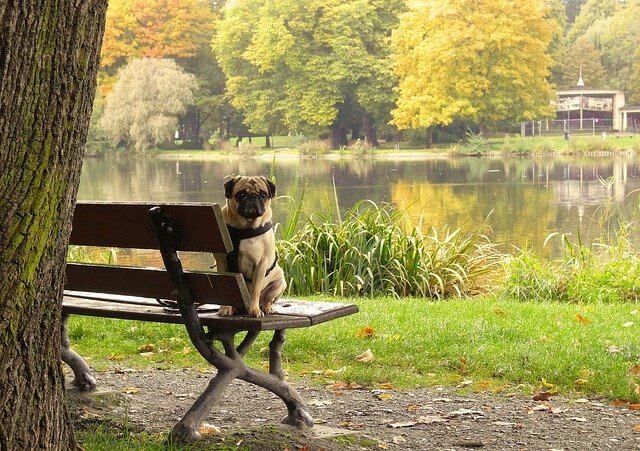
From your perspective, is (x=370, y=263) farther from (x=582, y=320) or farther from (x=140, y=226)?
(x=140, y=226)

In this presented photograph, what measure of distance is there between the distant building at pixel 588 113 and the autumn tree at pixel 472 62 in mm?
3612

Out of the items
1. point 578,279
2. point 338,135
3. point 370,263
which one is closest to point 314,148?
point 338,135

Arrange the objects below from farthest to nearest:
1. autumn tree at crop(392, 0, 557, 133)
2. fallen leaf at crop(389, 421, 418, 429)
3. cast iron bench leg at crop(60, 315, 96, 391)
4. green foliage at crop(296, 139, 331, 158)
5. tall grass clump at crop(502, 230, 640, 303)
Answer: green foliage at crop(296, 139, 331, 158) → autumn tree at crop(392, 0, 557, 133) → tall grass clump at crop(502, 230, 640, 303) → cast iron bench leg at crop(60, 315, 96, 391) → fallen leaf at crop(389, 421, 418, 429)

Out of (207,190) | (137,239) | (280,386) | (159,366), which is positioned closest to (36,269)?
(137,239)

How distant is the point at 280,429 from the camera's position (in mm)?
3611

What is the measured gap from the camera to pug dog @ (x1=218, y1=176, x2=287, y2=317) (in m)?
3.50

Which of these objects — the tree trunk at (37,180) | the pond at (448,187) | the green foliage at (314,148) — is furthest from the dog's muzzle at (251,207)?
the green foliage at (314,148)

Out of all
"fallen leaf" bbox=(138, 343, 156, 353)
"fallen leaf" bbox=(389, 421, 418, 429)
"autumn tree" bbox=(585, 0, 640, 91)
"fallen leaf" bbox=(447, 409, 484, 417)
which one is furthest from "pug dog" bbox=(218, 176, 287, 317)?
"autumn tree" bbox=(585, 0, 640, 91)

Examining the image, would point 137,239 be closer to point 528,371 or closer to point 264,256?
point 264,256

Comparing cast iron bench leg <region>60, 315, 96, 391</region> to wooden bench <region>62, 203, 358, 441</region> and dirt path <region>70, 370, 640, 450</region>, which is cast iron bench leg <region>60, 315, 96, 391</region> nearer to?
dirt path <region>70, 370, 640, 450</region>

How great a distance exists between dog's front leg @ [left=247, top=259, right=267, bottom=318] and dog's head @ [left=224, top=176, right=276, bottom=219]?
0.18 m

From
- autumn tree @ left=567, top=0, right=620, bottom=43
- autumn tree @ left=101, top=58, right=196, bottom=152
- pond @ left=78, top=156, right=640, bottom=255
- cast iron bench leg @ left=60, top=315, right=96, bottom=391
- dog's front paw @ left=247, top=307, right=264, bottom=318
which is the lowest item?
pond @ left=78, top=156, right=640, bottom=255

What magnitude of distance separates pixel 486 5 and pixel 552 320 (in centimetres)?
4614

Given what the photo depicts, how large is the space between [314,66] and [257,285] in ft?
165
